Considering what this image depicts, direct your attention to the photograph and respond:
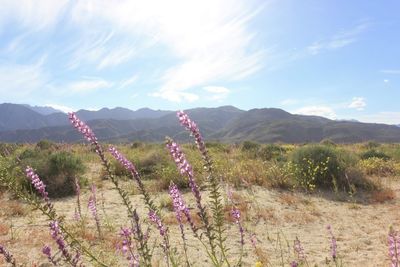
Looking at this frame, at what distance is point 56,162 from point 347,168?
28.3 ft

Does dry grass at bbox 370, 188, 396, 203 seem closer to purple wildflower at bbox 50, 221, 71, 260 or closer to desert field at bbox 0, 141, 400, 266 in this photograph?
desert field at bbox 0, 141, 400, 266

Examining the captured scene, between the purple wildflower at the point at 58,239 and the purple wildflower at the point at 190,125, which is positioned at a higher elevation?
the purple wildflower at the point at 190,125

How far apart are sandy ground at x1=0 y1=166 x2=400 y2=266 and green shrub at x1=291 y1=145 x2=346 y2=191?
1.02 meters

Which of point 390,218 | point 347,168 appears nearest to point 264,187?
point 347,168

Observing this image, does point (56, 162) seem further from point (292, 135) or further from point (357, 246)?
point (292, 135)

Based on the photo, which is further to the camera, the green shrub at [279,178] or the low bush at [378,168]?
the low bush at [378,168]

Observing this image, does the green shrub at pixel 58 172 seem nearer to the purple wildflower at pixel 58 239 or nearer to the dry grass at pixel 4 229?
the dry grass at pixel 4 229

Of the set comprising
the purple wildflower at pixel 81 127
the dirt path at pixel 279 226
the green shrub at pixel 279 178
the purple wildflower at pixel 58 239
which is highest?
the purple wildflower at pixel 81 127

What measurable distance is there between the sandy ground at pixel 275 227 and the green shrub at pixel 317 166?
1022 millimetres

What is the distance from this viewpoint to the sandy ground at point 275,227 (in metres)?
6.48

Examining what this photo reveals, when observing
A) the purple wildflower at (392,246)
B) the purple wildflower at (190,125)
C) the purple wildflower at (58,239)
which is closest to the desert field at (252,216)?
the purple wildflower at (58,239)

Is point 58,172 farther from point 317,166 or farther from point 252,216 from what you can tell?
point 317,166

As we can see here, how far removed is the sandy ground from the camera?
6480 millimetres

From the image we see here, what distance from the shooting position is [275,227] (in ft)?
27.7
